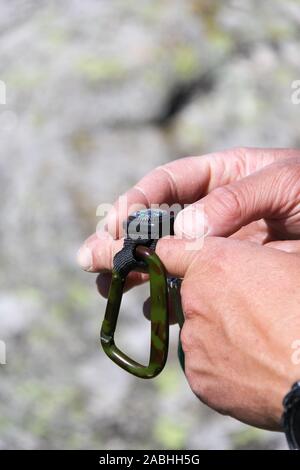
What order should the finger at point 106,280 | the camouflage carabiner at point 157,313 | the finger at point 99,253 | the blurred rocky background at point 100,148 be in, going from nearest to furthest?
1. the camouflage carabiner at point 157,313
2. the finger at point 99,253
3. the finger at point 106,280
4. the blurred rocky background at point 100,148

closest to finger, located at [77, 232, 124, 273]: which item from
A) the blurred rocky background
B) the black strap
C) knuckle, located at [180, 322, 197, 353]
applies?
the black strap

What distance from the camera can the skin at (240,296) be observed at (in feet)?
3.48

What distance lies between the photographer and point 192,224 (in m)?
1.25

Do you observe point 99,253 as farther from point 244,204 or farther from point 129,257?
point 244,204

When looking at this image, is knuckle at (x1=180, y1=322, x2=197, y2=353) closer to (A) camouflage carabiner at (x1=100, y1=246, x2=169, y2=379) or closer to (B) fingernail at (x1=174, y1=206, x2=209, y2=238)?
(A) camouflage carabiner at (x1=100, y1=246, x2=169, y2=379)

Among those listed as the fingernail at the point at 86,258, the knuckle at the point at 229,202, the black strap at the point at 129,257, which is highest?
the knuckle at the point at 229,202

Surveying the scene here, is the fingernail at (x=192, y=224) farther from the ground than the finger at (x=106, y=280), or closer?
farther from the ground

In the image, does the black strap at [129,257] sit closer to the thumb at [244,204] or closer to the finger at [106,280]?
the thumb at [244,204]

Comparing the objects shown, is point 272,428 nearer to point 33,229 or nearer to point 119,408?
point 119,408

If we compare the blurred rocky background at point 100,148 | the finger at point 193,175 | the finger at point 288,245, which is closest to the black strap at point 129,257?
the finger at point 193,175

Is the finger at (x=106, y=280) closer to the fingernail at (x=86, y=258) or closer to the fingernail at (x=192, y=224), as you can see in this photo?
the fingernail at (x=86, y=258)

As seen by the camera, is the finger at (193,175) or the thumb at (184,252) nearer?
the thumb at (184,252)


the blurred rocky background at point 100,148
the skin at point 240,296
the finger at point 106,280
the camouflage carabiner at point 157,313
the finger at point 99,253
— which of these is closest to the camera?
the skin at point 240,296
